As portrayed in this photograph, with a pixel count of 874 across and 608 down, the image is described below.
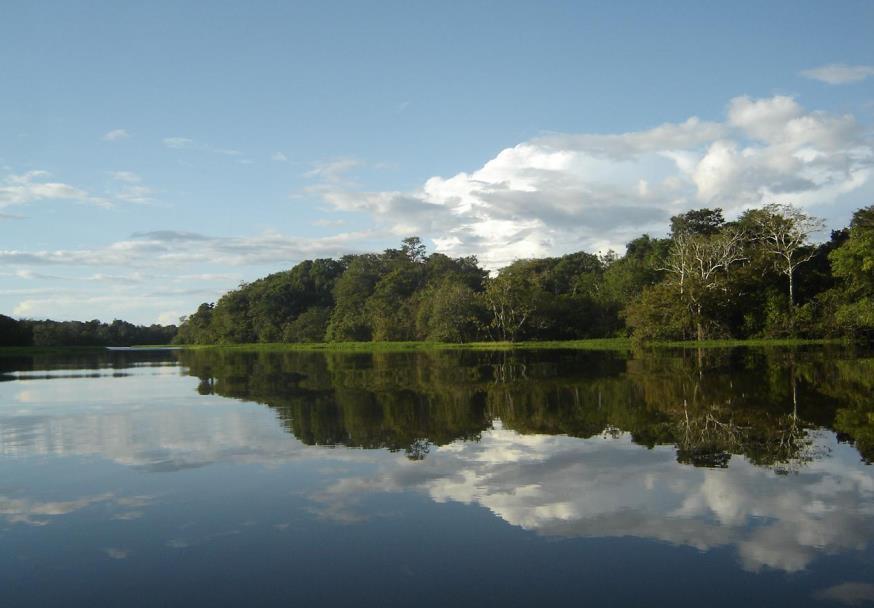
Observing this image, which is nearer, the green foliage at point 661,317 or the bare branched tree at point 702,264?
the green foliage at point 661,317

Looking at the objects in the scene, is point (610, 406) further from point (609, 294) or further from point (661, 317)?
point (609, 294)

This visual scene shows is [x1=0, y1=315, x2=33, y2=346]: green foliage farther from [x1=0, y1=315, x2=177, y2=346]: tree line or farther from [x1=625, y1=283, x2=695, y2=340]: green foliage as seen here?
[x1=625, y1=283, x2=695, y2=340]: green foliage

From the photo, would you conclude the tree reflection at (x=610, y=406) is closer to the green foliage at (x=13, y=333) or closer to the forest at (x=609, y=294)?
the forest at (x=609, y=294)

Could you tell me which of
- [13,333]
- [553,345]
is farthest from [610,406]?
[13,333]

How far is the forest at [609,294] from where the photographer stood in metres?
50.7

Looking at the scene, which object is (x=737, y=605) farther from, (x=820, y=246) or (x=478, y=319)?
(x=478, y=319)

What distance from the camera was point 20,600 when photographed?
19.4 feet

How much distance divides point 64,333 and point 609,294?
7519cm

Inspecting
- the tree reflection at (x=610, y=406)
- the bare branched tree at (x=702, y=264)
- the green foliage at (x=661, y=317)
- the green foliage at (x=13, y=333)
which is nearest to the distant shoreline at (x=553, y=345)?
the green foliage at (x=661, y=317)

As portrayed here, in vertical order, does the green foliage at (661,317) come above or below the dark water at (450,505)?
above

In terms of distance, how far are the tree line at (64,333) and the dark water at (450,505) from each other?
75.4m

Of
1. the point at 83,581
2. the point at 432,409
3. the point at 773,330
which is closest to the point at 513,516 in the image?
the point at 83,581

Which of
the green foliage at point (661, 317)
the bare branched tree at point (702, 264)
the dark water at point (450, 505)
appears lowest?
the dark water at point (450, 505)

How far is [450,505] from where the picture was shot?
8.50m
